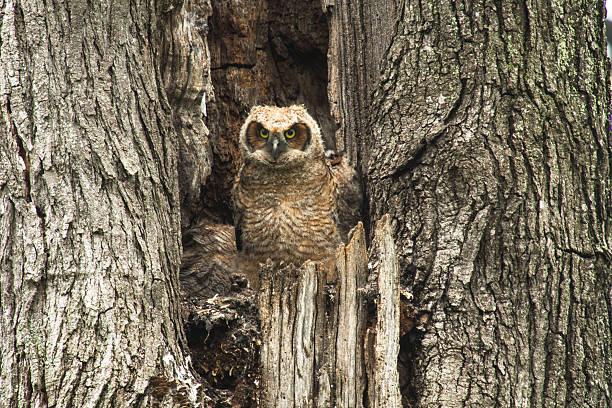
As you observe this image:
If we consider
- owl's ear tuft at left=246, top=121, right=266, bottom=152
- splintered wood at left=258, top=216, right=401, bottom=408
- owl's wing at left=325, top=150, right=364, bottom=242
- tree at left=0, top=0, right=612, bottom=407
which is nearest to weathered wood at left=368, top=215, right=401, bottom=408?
splintered wood at left=258, top=216, right=401, bottom=408

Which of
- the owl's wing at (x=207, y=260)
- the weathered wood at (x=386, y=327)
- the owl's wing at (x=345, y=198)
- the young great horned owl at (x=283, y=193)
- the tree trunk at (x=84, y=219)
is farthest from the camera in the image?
the young great horned owl at (x=283, y=193)

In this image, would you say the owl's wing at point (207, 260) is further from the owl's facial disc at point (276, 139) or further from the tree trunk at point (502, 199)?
the tree trunk at point (502, 199)

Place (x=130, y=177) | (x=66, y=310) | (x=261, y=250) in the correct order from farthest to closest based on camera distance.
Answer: (x=261, y=250) → (x=130, y=177) → (x=66, y=310)

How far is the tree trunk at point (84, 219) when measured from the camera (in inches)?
91.9

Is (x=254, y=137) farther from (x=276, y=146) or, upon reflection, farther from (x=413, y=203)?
(x=413, y=203)

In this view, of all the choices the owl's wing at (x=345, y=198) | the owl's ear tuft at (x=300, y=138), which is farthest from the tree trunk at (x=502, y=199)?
the owl's ear tuft at (x=300, y=138)

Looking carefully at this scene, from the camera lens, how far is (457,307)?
2.69 meters

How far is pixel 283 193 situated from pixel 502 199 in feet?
6.61

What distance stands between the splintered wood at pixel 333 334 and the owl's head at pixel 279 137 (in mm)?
1754

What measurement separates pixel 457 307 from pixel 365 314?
0.41m

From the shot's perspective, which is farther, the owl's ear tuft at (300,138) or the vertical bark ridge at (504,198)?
the owl's ear tuft at (300,138)

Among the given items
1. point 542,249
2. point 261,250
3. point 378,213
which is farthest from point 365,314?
point 261,250

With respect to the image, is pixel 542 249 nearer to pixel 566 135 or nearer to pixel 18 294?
pixel 566 135

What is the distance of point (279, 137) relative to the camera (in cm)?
435
